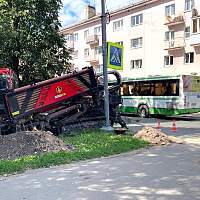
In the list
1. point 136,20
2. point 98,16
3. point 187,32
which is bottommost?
point 187,32

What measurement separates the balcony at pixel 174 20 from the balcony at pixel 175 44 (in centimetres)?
168

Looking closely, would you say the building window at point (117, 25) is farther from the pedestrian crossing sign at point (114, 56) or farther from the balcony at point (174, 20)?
the pedestrian crossing sign at point (114, 56)

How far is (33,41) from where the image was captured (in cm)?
2488

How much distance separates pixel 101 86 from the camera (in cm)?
1516

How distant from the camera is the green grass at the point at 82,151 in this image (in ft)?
28.8

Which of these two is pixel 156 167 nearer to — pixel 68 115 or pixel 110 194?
pixel 110 194

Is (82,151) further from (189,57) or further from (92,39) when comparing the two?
(92,39)

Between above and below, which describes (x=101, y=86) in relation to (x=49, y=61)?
below

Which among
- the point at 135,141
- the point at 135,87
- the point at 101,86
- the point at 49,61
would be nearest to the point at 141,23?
the point at 135,87

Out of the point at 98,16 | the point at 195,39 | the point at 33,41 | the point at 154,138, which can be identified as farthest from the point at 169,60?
the point at 154,138

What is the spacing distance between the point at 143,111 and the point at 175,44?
15263 mm

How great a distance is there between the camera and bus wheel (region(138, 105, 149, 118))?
87.6ft

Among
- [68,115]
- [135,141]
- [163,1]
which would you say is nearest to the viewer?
[135,141]

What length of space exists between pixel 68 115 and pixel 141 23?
1277 inches
